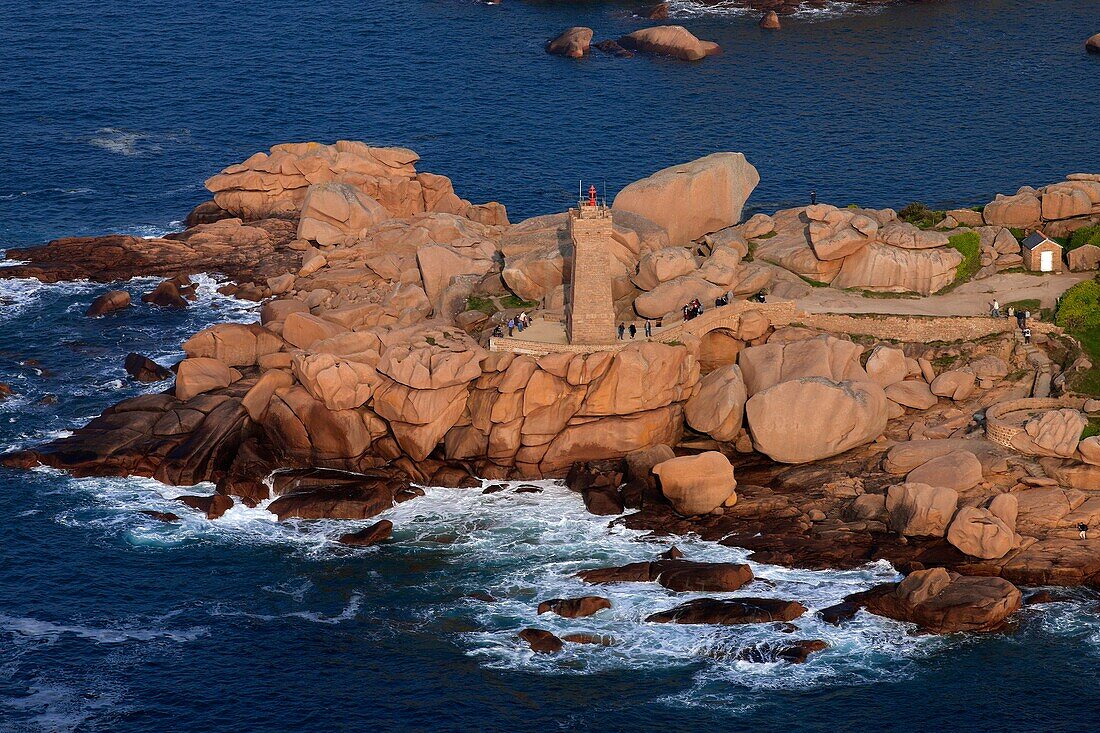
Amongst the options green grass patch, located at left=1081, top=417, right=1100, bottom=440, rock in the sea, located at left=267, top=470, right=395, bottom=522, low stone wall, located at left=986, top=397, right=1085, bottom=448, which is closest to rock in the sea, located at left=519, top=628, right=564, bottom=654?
rock in the sea, located at left=267, top=470, right=395, bottom=522

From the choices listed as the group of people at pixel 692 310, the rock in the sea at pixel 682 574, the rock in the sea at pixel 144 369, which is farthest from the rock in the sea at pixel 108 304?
the rock in the sea at pixel 682 574

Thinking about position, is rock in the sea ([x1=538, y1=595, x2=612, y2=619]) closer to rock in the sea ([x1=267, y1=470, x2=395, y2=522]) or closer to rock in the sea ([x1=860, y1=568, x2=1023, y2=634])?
rock in the sea ([x1=860, y1=568, x2=1023, y2=634])

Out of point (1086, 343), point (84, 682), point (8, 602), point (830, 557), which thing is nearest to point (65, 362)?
Answer: point (8, 602)

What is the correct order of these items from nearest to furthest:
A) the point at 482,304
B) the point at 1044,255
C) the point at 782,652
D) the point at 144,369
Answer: the point at 782,652, the point at 144,369, the point at 1044,255, the point at 482,304

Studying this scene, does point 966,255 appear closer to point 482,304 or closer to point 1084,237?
point 1084,237

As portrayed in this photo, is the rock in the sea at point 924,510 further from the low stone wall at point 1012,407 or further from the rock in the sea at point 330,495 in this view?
the rock in the sea at point 330,495

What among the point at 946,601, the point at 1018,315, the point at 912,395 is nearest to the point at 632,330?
the point at 912,395
